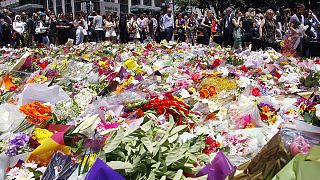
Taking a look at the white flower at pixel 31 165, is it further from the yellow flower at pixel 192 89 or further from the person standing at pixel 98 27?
the person standing at pixel 98 27

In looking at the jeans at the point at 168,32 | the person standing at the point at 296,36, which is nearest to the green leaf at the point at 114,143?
the person standing at the point at 296,36

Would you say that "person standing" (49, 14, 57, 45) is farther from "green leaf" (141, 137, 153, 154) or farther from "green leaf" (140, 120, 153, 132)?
"green leaf" (141, 137, 153, 154)

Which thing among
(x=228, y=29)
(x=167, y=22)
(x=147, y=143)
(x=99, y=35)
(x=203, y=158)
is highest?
(x=167, y=22)

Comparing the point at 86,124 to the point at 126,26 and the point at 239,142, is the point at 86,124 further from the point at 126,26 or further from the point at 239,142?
the point at 126,26

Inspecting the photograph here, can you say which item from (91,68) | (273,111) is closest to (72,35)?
(91,68)

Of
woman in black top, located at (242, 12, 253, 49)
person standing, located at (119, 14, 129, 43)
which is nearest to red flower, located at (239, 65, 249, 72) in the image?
woman in black top, located at (242, 12, 253, 49)

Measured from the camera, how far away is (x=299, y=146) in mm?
1842

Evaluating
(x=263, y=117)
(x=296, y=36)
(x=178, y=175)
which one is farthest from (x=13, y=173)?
(x=296, y=36)

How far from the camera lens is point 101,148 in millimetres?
2371

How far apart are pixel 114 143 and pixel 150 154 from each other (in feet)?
0.65

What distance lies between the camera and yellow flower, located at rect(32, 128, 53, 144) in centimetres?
267

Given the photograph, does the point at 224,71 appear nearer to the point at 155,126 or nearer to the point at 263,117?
the point at 263,117

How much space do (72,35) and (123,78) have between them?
1037 centimetres

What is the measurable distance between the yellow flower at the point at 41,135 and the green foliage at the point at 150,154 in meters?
0.50
